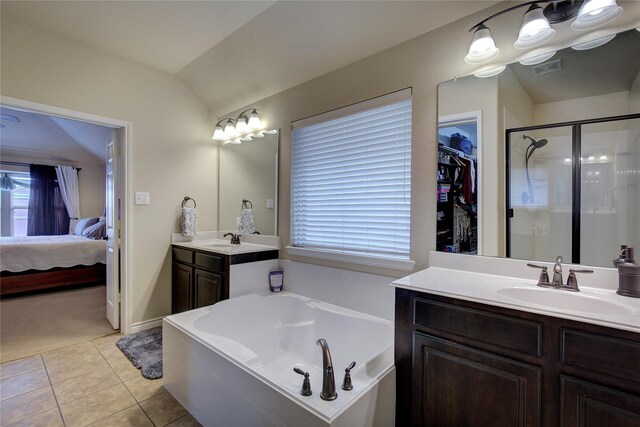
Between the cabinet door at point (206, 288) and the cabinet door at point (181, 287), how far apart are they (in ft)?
0.47

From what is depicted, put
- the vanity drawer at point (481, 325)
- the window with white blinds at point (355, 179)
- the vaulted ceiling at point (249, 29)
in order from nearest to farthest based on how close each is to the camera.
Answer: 1. the vanity drawer at point (481, 325)
2. the vaulted ceiling at point (249, 29)
3. the window with white blinds at point (355, 179)

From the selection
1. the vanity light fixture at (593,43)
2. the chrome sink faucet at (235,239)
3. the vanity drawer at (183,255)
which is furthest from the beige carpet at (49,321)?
the vanity light fixture at (593,43)

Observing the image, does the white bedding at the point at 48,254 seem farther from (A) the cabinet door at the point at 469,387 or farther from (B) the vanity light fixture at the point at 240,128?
(A) the cabinet door at the point at 469,387

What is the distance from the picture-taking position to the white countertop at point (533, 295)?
104 cm

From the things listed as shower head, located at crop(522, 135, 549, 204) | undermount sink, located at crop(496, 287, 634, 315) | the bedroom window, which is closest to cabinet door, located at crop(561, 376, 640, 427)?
undermount sink, located at crop(496, 287, 634, 315)

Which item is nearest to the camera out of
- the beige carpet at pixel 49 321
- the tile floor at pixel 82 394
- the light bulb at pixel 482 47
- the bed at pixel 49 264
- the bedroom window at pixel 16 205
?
the light bulb at pixel 482 47

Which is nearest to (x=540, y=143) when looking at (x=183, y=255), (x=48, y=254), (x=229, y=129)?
(x=229, y=129)

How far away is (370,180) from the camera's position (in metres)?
2.23

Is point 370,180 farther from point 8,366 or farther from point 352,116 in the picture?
point 8,366

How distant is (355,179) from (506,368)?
60.3 inches

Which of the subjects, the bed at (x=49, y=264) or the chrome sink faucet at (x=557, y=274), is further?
the bed at (x=49, y=264)

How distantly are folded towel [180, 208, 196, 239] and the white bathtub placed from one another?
4.00ft

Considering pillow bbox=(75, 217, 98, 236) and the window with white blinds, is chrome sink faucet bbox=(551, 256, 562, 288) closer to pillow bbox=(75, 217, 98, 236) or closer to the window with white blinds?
the window with white blinds

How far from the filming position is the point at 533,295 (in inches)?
55.7
